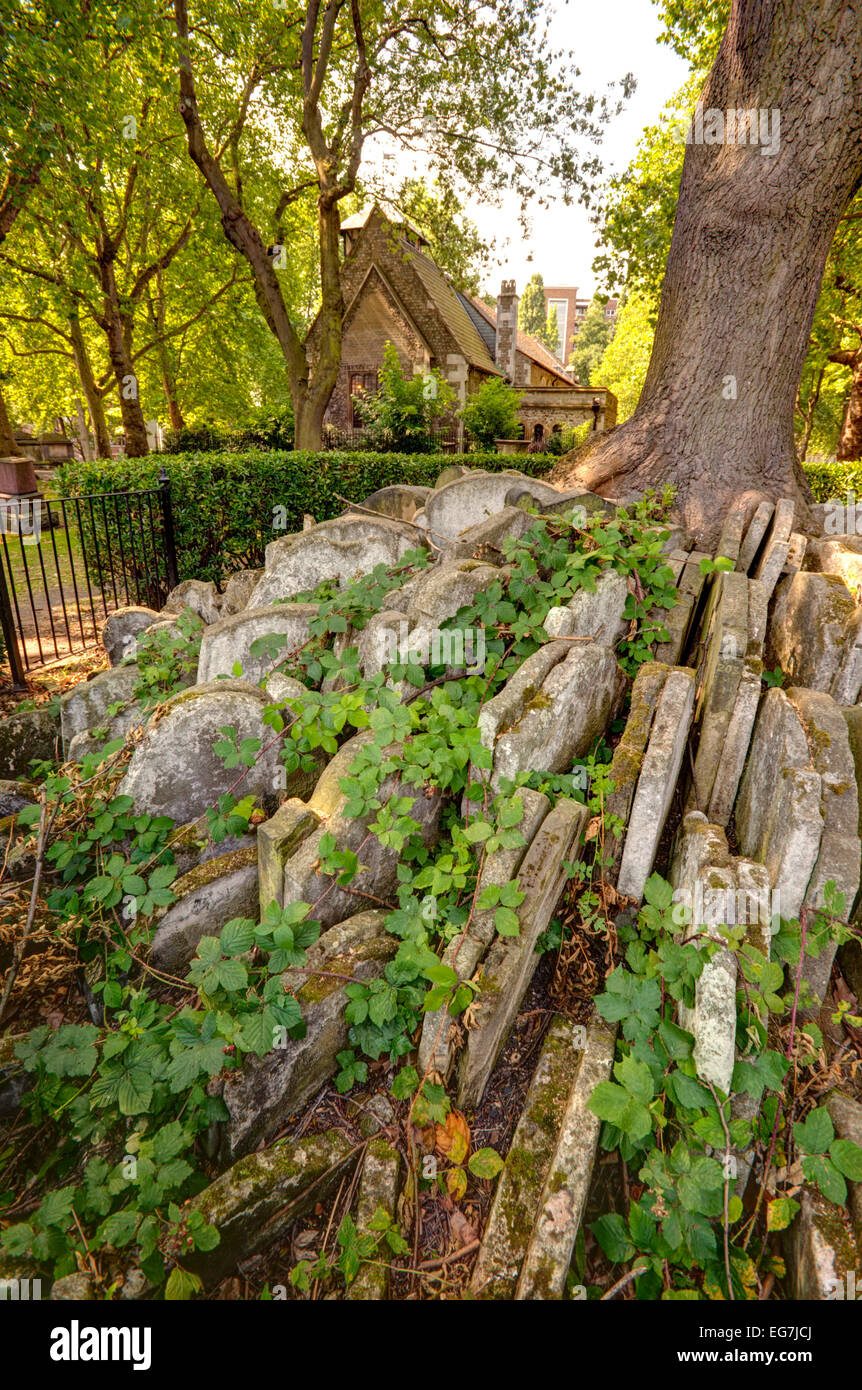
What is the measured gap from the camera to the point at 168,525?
7488 millimetres

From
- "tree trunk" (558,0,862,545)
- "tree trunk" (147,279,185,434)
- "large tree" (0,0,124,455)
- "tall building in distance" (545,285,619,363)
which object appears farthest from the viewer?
"tall building in distance" (545,285,619,363)

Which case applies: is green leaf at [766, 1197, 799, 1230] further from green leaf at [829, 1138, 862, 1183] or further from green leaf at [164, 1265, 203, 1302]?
green leaf at [164, 1265, 203, 1302]

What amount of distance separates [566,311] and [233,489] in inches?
4502

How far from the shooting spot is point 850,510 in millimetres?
5316

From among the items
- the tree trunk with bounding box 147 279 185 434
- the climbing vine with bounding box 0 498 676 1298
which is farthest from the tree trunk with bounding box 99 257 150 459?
the climbing vine with bounding box 0 498 676 1298

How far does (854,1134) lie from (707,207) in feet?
17.7

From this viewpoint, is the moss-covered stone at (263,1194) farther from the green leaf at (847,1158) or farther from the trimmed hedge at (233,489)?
the trimmed hedge at (233,489)

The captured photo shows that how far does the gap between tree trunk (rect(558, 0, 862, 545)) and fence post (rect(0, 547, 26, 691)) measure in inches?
210

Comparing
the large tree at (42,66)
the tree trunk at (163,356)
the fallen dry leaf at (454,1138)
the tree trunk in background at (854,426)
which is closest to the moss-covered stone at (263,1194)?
the fallen dry leaf at (454,1138)

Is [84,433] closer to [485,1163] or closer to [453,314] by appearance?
[453,314]

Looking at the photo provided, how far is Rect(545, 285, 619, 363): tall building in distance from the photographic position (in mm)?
91375

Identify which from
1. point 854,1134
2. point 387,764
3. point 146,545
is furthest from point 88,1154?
point 146,545

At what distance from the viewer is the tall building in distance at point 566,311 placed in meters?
91.4

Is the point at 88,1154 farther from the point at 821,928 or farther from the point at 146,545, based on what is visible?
the point at 146,545
